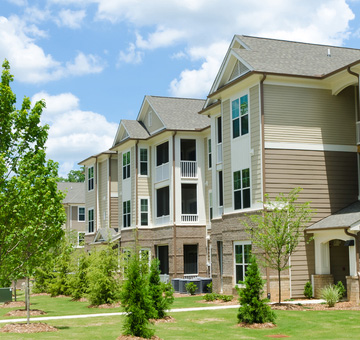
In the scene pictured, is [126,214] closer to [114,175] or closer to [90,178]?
[114,175]

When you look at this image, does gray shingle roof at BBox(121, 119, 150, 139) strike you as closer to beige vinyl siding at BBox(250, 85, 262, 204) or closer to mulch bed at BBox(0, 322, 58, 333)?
beige vinyl siding at BBox(250, 85, 262, 204)

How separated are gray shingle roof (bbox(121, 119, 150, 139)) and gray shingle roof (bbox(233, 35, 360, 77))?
509 inches

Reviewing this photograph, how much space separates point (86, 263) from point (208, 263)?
26.1 feet

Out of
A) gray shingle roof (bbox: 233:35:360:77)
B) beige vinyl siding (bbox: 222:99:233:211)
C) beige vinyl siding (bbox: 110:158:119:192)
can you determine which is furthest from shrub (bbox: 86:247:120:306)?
beige vinyl siding (bbox: 110:158:119:192)

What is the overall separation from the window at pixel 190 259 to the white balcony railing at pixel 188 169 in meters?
4.54

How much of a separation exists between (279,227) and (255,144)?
16.2ft

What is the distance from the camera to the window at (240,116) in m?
26.9

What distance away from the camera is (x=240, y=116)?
27.4 meters

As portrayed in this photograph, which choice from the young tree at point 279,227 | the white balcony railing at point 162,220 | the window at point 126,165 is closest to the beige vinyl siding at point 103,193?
the window at point 126,165

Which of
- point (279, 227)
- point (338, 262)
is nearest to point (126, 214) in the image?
point (338, 262)

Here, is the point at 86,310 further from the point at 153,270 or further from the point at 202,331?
the point at 202,331

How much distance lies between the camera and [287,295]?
981 inches

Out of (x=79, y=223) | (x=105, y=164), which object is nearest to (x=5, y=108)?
(x=105, y=164)

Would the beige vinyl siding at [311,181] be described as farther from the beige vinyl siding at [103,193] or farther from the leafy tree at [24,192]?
the beige vinyl siding at [103,193]
